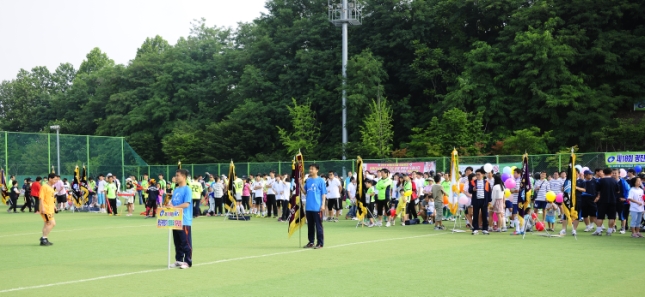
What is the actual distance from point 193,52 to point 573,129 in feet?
141

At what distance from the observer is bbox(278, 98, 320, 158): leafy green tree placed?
172 ft

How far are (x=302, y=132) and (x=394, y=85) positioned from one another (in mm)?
9412

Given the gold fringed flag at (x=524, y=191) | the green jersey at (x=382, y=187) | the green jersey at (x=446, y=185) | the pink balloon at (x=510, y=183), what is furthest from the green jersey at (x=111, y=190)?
the gold fringed flag at (x=524, y=191)

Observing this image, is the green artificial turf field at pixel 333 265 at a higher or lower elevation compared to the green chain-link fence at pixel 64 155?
lower

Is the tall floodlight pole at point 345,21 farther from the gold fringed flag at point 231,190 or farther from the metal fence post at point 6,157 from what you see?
the metal fence post at point 6,157

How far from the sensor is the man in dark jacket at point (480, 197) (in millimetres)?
18234

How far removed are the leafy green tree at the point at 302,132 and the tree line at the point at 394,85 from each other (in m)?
0.17

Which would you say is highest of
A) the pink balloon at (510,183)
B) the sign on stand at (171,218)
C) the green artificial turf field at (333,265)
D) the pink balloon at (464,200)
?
the pink balloon at (510,183)

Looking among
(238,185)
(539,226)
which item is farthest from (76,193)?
(539,226)

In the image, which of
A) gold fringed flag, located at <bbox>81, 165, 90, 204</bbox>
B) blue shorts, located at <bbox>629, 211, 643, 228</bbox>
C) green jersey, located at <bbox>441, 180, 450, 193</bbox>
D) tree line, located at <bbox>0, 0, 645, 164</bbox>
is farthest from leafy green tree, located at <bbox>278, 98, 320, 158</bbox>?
blue shorts, located at <bbox>629, 211, 643, 228</bbox>

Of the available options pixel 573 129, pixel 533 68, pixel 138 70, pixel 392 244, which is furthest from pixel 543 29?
pixel 138 70

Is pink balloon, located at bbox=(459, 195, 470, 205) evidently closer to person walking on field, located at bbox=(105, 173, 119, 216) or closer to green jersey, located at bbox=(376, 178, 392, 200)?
green jersey, located at bbox=(376, 178, 392, 200)

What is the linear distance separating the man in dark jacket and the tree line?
22.9 m

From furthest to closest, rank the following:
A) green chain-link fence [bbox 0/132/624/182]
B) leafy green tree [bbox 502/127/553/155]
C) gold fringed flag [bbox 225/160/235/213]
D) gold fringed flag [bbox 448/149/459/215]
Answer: leafy green tree [bbox 502/127/553/155] → green chain-link fence [bbox 0/132/624/182] → gold fringed flag [bbox 225/160/235/213] → gold fringed flag [bbox 448/149/459/215]
